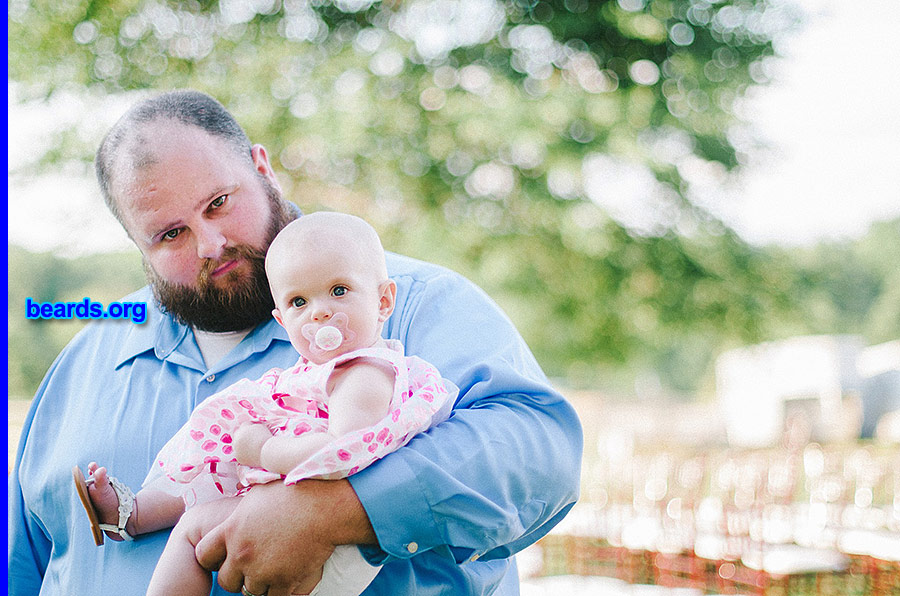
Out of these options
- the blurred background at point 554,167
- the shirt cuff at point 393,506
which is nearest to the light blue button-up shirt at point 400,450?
the shirt cuff at point 393,506

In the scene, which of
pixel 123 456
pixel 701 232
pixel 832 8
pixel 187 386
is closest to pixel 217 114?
pixel 187 386

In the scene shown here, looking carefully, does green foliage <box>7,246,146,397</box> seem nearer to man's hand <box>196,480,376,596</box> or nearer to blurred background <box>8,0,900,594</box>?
blurred background <box>8,0,900,594</box>

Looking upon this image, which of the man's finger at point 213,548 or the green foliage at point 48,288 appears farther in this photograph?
the green foliage at point 48,288

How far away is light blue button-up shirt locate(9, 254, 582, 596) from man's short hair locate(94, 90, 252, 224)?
0.93ft

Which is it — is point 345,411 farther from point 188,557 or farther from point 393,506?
point 188,557

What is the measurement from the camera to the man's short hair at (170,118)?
158 centimetres

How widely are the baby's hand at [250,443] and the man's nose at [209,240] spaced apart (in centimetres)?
42

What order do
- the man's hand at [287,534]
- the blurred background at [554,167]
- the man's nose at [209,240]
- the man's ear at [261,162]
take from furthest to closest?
the blurred background at [554,167] < the man's ear at [261,162] < the man's nose at [209,240] < the man's hand at [287,534]

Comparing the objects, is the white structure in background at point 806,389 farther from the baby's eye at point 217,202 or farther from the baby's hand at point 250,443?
the baby's hand at point 250,443

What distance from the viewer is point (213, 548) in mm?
1145

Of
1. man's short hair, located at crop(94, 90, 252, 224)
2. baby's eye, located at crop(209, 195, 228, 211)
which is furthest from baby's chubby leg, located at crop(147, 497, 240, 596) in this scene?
man's short hair, located at crop(94, 90, 252, 224)

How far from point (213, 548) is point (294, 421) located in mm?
190

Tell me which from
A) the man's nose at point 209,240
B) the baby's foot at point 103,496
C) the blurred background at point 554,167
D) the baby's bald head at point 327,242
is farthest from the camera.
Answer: the blurred background at point 554,167

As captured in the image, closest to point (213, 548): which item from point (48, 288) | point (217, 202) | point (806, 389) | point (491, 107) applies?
point (217, 202)
